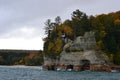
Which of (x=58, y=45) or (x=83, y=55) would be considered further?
(x=58, y=45)

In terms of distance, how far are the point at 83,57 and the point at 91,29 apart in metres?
14.5

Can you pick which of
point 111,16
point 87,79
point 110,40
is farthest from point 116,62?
point 87,79

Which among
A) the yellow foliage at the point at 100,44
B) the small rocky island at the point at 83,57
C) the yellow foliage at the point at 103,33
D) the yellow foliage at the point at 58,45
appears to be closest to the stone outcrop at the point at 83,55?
the small rocky island at the point at 83,57

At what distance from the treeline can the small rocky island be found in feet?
8.11

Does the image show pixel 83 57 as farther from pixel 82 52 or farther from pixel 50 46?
pixel 50 46

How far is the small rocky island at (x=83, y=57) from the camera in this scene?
16788 cm

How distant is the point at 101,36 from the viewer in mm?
175250

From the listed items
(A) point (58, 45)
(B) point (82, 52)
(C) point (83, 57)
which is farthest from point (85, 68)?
(A) point (58, 45)

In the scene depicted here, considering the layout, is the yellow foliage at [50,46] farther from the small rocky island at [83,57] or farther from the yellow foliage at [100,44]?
the yellow foliage at [100,44]

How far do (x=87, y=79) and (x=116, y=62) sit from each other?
202 ft

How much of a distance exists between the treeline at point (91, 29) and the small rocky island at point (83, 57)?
2471 millimetres

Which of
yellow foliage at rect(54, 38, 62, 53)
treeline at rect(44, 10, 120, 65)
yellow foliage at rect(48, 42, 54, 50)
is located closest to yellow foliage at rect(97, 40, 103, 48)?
treeline at rect(44, 10, 120, 65)

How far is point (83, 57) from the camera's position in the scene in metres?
170

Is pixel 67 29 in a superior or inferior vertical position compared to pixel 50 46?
superior
